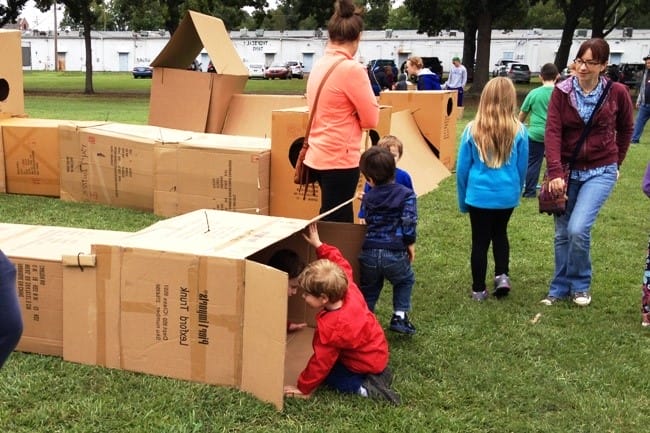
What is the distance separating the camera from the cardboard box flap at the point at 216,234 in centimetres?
301

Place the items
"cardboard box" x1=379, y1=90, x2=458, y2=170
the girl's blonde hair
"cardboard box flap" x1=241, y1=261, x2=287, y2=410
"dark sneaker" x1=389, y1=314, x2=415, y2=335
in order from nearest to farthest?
1. "cardboard box flap" x1=241, y1=261, x2=287, y2=410
2. "dark sneaker" x1=389, y1=314, x2=415, y2=335
3. the girl's blonde hair
4. "cardboard box" x1=379, y1=90, x2=458, y2=170

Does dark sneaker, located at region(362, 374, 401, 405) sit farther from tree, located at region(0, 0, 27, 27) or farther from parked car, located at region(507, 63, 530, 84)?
parked car, located at region(507, 63, 530, 84)

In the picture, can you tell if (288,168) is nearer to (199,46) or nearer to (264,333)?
(199,46)

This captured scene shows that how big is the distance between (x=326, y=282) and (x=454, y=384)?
32.0 inches

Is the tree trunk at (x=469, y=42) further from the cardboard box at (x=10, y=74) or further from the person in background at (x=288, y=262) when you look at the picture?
the person in background at (x=288, y=262)

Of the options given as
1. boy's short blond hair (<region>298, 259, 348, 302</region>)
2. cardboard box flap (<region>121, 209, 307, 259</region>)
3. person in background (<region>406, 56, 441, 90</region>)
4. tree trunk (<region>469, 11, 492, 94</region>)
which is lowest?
boy's short blond hair (<region>298, 259, 348, 302</region>)

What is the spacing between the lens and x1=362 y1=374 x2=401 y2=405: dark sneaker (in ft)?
9.97

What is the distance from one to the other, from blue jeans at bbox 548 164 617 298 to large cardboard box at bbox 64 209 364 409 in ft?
6.24

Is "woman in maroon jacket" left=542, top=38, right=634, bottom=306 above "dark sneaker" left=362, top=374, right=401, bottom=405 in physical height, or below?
above

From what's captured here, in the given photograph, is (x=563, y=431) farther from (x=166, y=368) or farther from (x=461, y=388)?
(x=166, y=368)

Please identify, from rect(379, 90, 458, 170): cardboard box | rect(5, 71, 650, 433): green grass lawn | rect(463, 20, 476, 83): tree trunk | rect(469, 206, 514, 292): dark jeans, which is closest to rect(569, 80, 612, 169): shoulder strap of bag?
rect(469, 206, 514, 292): dark jeans

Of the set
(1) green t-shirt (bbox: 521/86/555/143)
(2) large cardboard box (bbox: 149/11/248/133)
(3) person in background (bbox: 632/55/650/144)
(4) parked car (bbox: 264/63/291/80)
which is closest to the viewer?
(2) large cardboard box (bbox: 149/11/248/133)

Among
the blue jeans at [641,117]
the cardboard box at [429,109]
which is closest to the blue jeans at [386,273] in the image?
the cardboard box at [429,109]

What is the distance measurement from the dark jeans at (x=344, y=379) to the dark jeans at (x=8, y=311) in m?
1.61
